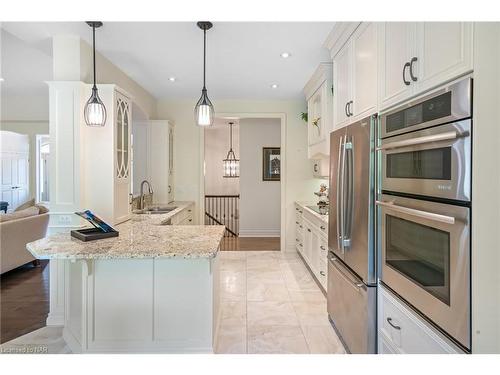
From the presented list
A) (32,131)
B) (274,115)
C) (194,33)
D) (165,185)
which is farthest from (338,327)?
(32,131)

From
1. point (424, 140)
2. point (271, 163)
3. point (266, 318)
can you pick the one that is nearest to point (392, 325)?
point (424, 140)

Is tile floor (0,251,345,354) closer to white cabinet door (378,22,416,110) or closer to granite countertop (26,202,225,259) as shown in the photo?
granite countertop (26,202,225,259)

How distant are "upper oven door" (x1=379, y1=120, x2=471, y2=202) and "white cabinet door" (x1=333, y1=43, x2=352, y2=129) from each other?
2.89 ft

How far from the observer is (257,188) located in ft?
24.6

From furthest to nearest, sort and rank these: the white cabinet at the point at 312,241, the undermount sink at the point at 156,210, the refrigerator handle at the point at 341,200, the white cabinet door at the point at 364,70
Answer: the undermount sink at the point at 156,210 < the white cabinet at the point at 312,241 < the refrigerator handle at the point at 341,200 < the white cabinet door at the point at 364,70

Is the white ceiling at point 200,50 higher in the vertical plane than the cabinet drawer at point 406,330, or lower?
higher

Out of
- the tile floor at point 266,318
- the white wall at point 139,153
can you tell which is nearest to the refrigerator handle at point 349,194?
the tile floor at point 266,318

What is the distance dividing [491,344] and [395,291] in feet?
1.99

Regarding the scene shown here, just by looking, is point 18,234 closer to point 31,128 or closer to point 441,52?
point 31,128

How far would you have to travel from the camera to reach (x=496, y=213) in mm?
1191

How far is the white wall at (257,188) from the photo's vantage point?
24.4 ft

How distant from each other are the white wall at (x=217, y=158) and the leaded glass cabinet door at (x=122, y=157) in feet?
19.8

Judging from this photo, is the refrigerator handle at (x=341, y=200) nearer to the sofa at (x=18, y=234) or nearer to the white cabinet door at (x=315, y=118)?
the white cabinet door at (x=315, y=118)

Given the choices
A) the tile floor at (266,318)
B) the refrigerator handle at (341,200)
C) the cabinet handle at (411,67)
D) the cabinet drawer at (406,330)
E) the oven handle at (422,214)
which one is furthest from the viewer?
the tile floor at (266,318)
